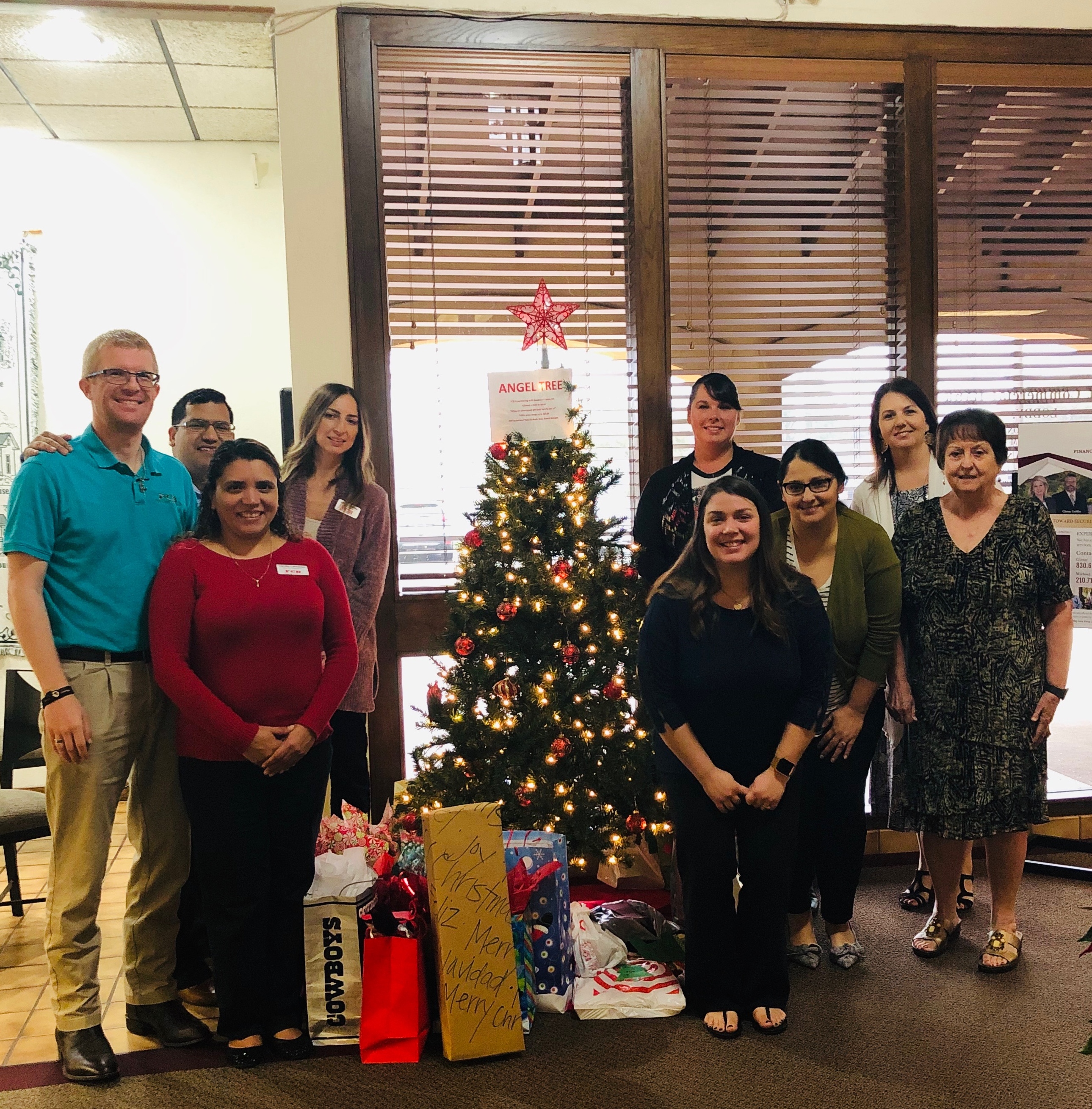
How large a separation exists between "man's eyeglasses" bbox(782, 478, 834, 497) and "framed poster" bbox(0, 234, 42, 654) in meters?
3.77

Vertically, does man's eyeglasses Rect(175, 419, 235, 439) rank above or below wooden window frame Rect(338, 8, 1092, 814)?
below

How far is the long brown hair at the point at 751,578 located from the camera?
2.49 metres

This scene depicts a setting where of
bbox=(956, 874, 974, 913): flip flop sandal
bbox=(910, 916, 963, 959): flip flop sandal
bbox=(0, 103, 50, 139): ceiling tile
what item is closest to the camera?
bbox=(910, 916, 963, 959): flip flop sandal

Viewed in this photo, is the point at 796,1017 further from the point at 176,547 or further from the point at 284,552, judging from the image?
the point at 176,547

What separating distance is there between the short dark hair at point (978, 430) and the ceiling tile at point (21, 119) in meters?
4.29

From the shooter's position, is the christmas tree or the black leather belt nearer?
the black leather belt

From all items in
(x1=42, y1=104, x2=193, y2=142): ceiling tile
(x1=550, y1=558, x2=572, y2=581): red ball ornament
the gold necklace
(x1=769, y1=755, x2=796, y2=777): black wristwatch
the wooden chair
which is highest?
(x1=42, y1=104, x2=193, y2=142): ceiling tile

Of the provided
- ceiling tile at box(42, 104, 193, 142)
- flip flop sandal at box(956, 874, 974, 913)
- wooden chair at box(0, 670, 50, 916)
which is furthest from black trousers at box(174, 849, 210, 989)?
ceiling tile at box(42, 104, 193, 142)

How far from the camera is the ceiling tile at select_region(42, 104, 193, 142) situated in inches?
181

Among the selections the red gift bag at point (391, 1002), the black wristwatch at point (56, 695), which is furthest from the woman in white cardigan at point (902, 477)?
the black wristwatch at point (56, 695)

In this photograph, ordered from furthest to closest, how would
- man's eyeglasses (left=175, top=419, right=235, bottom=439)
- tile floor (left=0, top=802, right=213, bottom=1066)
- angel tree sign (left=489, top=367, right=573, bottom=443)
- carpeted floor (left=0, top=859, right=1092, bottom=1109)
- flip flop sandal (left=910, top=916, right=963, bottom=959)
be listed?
angel tree sign (left=489, top=367, right=573, bottom=443) → man's eyeglasses (left=175, top=419, right=235, bottom=439) → flip flop sandal (left=910, top=916, right=963, bottom=959) → tile floor (left=0, top=802, right=213, bottom=1066) → carpeted floor (left=0, top=859, right=1092, bottom=1109)

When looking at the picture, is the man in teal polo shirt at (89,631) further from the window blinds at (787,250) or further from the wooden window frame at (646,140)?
the window blinds at (787,250)

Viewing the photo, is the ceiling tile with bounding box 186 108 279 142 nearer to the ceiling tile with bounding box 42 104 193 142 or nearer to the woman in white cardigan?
the ceiling tile with bounding box 42 104 193 142

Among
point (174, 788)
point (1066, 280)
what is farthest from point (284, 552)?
point (1066, 280)
